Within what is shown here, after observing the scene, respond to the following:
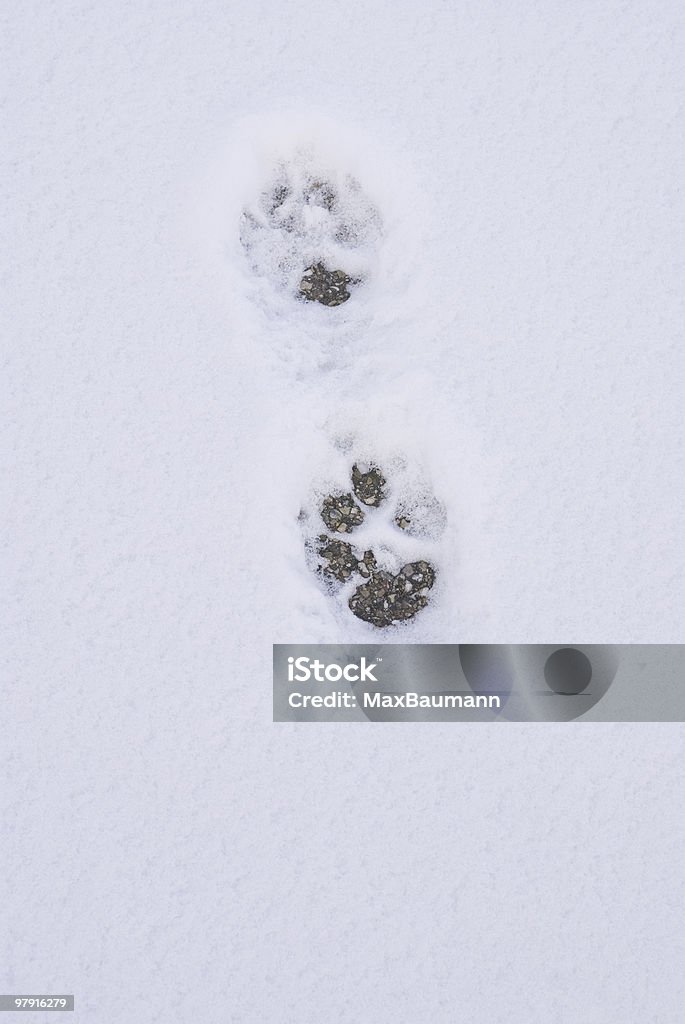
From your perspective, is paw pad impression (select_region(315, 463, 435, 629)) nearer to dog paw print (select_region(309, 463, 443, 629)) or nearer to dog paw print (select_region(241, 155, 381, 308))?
dog paw print (select_region(309, 463, 443, 629))

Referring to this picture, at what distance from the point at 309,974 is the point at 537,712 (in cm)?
81

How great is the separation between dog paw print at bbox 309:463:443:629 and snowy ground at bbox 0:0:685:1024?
51 mm

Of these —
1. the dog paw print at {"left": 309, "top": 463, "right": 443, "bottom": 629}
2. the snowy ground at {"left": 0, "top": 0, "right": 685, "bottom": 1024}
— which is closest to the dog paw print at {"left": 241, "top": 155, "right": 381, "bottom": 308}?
the snowy ground at {"left": 0, "top": 0, "right": 685, "bottom": 1024}

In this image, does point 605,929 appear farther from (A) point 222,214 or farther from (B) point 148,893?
(A) point 222,214

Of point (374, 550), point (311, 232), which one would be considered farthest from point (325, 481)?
point (311, 232)

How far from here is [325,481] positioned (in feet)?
6.41

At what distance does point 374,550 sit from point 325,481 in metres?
0.22

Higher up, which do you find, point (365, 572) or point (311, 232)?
point (311, 232)

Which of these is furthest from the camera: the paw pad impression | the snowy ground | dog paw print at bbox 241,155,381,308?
dog paw print at bbox 241,155,381,308

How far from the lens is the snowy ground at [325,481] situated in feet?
5.90

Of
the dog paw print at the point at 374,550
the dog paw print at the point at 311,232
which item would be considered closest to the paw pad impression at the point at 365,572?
the dog paw print at the point at 374,550

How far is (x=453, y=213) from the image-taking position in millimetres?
2033

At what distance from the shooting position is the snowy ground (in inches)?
70.8

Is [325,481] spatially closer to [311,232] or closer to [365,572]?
[365,572]
